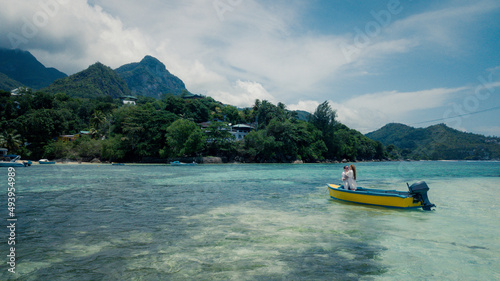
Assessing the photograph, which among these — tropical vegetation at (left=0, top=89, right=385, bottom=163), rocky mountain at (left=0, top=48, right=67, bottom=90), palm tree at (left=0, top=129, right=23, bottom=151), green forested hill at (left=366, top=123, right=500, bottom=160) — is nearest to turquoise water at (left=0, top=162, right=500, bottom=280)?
tropical vegetation at (left=0, top=89, right=385, bottom=163)

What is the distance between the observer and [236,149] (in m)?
73.1

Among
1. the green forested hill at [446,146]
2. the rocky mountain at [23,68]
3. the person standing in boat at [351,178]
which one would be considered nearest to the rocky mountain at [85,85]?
the rocky mountain at [23,68]

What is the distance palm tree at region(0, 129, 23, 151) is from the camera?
5797cm

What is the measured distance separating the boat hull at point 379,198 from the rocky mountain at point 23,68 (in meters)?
165

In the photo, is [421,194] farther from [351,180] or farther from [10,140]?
[10,140]

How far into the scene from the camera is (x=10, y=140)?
196ft

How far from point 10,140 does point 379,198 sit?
77.3m

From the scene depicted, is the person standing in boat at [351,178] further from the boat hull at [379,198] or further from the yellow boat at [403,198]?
the yellow boat at [403,198]

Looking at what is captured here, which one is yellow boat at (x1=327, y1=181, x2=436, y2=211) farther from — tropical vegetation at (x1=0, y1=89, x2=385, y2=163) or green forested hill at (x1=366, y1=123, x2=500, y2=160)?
green forested hill at (x1=366, y1=123, x2=500, y2=160)

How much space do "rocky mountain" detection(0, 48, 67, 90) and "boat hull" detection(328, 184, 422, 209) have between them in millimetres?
164994

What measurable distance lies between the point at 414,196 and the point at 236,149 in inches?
2431

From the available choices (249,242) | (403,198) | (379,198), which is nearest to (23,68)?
(249,242)

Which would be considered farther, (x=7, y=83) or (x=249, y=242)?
(x=7, y=83)

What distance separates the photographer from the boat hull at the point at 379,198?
40.7 ft
